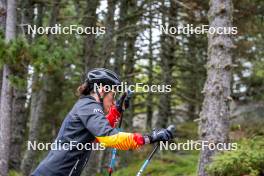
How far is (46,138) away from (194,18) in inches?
440

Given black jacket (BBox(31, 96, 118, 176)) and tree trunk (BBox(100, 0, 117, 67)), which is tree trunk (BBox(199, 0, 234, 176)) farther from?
tree trunk (BBox(100, 0, 117, 67))

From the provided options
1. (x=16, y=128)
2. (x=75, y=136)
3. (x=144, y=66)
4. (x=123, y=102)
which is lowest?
(x=16, y=128)

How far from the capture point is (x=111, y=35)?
40.8 feet

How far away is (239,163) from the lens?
7230mm

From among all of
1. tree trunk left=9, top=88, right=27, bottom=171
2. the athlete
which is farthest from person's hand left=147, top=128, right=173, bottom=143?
tree trunk left=9, top=88, right=27, bottom=171

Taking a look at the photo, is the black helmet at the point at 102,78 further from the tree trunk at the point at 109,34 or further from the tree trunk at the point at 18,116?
the tree trunk at the point at 18,116

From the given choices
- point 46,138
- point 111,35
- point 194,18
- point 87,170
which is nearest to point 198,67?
point 194,18

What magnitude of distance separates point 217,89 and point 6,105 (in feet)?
14.7

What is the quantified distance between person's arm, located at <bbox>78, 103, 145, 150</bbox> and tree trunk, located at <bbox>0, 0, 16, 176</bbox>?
5762mm

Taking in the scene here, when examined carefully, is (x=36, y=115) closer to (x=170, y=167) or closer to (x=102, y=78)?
(x=170, y=167)

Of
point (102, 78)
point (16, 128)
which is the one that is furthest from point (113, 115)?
point (16, 128)

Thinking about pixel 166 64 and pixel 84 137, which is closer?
pixel 84 137
